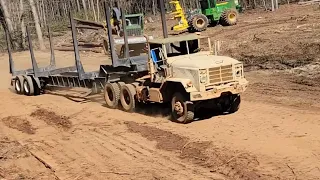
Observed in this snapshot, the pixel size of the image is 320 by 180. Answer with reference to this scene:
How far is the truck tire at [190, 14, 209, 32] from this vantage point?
105ft

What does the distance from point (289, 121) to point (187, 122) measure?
2.34 meters

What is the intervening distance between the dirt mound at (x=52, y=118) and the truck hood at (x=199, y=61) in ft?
10.6

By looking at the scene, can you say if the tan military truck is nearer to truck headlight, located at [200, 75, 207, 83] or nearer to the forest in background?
truck headlight, located at [200, 75, 207, 83]

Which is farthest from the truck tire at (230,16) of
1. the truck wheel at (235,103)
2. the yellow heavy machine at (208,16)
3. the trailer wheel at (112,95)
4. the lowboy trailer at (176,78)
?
the truck wheel at (235,103)

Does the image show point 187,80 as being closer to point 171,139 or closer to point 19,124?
point 171,139

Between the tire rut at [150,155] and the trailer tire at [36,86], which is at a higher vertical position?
the trailer tire at [36,86]

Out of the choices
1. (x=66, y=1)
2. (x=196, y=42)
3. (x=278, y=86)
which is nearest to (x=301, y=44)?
(x=278, y=86)

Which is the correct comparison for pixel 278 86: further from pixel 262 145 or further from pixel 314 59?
pixel 262 145

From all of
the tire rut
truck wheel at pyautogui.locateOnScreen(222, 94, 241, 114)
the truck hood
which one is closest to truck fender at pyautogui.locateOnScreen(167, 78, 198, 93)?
the truck hood

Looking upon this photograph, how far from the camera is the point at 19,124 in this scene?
45.0 ft

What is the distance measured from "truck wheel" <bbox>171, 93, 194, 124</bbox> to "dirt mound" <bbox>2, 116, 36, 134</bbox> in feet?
11.8

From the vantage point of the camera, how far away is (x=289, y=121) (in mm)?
11094

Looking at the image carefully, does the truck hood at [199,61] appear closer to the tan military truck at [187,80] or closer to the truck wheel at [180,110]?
the tan military truck at [187,80]

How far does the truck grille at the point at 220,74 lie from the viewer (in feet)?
37.5
